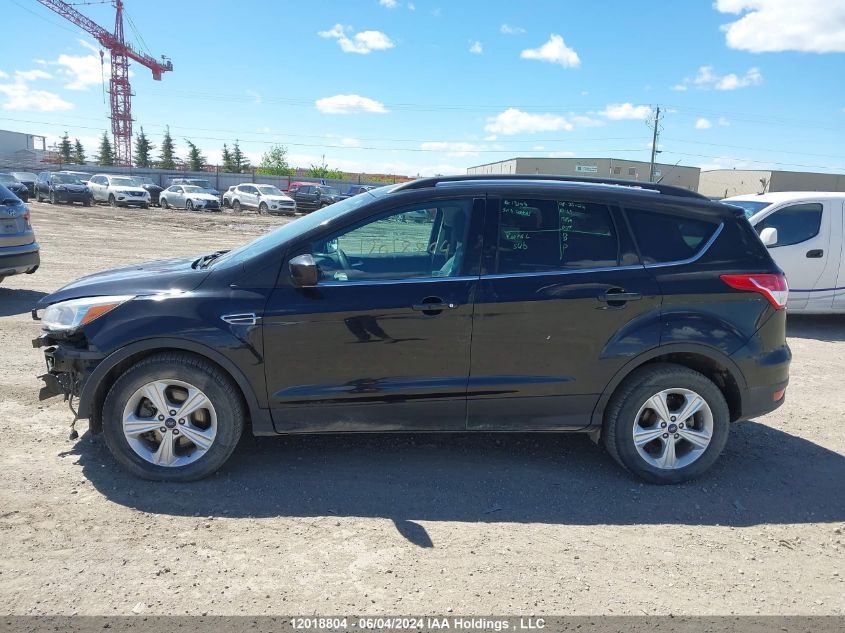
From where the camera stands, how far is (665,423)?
400 cm

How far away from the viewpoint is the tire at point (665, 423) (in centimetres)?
396

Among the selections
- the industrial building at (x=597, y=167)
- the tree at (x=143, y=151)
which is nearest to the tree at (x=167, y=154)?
the tree at (x=143, y=151)

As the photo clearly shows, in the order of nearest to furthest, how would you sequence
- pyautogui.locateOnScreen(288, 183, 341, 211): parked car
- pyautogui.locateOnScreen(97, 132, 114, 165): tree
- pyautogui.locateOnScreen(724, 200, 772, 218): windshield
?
pyautogui.locateOnScreen(724, 200, 772, 218): windshield
pyautogui.locateOnScreen(288, 183, 341, 211): parked car
pyautogui.locateOnScreen(97, 132, 114, 165): tree

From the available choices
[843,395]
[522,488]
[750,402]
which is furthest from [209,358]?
[843,395]

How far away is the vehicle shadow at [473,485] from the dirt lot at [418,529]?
0.01 metres

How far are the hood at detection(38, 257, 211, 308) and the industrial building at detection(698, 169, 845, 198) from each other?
6901cm

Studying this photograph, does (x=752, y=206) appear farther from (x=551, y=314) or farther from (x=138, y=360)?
(x=138, y=360)

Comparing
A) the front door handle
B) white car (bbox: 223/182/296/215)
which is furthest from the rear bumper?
white car (bbox: 223/182/296/215)

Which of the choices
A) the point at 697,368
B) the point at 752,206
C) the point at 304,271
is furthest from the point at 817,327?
the point at 304,271

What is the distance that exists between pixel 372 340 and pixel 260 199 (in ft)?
110

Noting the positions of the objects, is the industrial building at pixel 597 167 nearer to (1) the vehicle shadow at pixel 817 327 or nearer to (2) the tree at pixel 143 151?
(2) the tree at pixel 143 151

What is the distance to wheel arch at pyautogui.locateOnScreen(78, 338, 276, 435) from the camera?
12.0ft

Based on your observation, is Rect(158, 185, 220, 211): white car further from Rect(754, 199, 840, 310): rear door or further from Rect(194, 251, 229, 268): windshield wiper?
Rect(194, 251, 229, 268): windshield wiper

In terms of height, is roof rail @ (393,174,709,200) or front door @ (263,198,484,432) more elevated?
roof rail @ (393,174,709,200)
